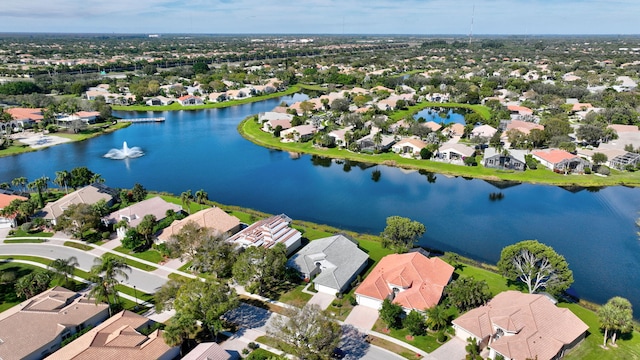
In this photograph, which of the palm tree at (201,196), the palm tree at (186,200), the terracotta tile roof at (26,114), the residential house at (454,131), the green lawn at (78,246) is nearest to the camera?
the green lawn at (78,246)

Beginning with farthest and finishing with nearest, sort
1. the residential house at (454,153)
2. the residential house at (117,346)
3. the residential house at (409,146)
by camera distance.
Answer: the residential house at (409,146), the residential house at (454,153), the residential house at (117,346)

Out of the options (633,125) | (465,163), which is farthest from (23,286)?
(633,125)

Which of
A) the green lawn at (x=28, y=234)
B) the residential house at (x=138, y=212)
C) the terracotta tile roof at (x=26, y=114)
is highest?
the terracotta tile roof at (x=26, y=114)

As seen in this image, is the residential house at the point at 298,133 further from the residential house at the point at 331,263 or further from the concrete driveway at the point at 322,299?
the concrete driveway at the point at 322,299

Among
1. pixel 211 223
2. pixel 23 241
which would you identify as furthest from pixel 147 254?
pixel 23 241

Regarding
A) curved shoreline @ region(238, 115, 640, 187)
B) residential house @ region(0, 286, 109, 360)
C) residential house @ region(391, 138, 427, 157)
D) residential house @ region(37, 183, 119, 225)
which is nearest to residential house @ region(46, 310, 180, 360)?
residential house @ region(0, 286, 109, 360)

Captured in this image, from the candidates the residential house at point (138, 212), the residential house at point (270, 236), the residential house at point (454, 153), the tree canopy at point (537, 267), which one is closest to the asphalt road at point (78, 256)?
the residential house at point (138, 212)
